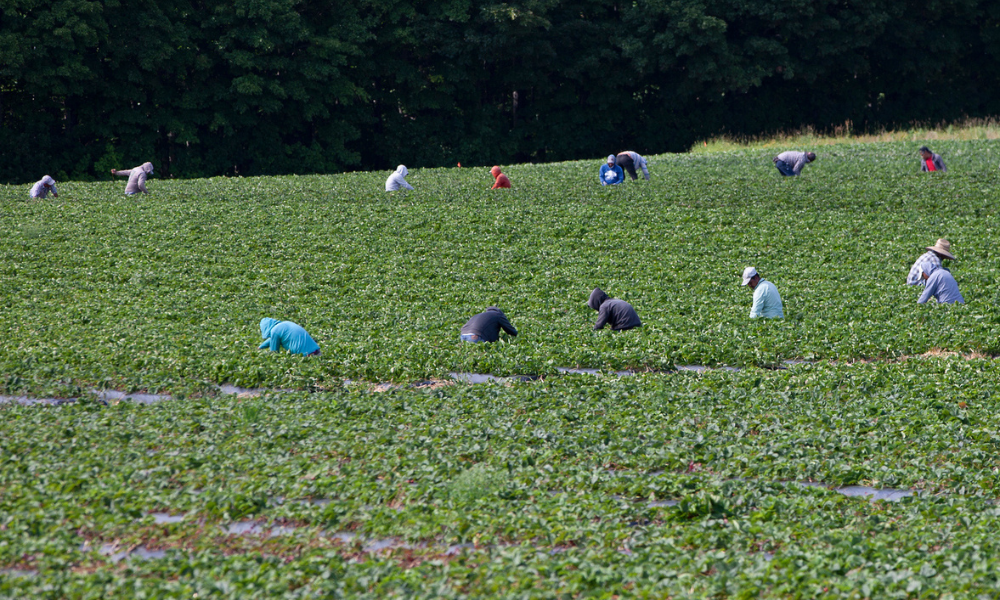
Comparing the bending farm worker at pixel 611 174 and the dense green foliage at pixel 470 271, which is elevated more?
the bending farm worker at pixel 611 174

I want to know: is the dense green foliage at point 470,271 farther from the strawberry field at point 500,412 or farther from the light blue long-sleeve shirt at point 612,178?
the light blue long-sleeve shirt at point 612,178

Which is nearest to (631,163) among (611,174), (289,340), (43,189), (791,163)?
(611,174)

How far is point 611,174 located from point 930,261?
1458 centimetres

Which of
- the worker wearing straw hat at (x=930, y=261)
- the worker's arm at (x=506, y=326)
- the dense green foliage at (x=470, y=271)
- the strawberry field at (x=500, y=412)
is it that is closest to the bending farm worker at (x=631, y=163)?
the dense green foliage at (x=470, y=271)

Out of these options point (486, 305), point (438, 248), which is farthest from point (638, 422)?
point (438, 248)

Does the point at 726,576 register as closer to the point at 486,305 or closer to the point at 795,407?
the point at 795,407

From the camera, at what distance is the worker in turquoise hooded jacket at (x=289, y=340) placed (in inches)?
602

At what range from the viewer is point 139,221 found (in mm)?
26750

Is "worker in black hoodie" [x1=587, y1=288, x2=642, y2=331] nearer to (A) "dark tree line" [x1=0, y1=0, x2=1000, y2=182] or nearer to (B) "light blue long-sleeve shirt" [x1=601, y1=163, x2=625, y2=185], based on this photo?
(B) "light blue long-sleeve shirt" [x1=601, y1=163, x2=625, y2=185]

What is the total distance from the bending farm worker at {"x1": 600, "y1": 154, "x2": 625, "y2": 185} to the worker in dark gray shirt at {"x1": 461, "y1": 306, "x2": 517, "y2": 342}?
17206mm

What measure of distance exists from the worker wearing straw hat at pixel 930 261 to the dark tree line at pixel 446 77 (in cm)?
3989

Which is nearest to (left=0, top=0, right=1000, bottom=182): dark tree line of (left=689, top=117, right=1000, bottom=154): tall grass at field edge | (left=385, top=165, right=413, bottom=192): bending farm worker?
(left=689, top=117, right=1000, bottom=154): tall grass at field edge

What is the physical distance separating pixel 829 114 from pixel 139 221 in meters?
52.8

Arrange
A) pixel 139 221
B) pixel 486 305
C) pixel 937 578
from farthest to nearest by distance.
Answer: pixel 139 221, pixel 486 305, pixel 937 578
